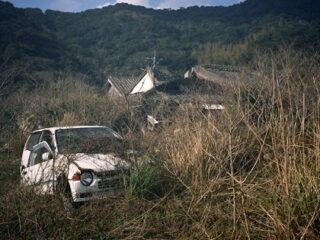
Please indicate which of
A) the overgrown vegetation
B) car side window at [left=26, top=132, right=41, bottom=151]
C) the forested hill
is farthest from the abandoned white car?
the forested hill

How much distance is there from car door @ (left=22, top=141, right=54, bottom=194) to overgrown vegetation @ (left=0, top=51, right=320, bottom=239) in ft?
0.83

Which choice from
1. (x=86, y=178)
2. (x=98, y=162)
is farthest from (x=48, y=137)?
(x=86, y=178)

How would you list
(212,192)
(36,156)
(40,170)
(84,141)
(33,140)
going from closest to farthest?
(212,192) → (84,141) → (40,170) → (36,156) → (33,140)

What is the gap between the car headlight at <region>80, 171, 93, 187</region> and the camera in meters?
6.31

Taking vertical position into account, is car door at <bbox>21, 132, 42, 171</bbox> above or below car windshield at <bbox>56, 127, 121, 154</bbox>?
below

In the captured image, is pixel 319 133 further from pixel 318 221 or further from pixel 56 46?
pixel 56 46

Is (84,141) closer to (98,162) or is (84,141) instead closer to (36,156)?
(98,162)

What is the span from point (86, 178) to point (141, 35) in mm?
69743

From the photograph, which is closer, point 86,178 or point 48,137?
point 86,178

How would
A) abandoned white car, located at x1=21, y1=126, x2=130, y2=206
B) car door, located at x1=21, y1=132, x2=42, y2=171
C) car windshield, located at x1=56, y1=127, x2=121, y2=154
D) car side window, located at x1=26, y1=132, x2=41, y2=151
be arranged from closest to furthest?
abandoned white car, located at x1=21, y1=126, x2=130, y2=206 → car windshield, located at x1=56, y1=127, x2=121, y2=154 → car door, located at x1=21, y1=132, x2=42, y2=171 → car side window, located at x1=26, y1=132, x2=41, y2=151

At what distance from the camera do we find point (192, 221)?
5.13 metres

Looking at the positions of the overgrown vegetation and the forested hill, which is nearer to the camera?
the overgrown vegetation

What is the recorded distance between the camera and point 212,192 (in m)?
5.14

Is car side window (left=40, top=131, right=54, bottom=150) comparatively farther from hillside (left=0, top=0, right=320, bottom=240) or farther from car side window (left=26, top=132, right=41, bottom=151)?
car side window (left=26, top=132, right=41, bottom=151)
